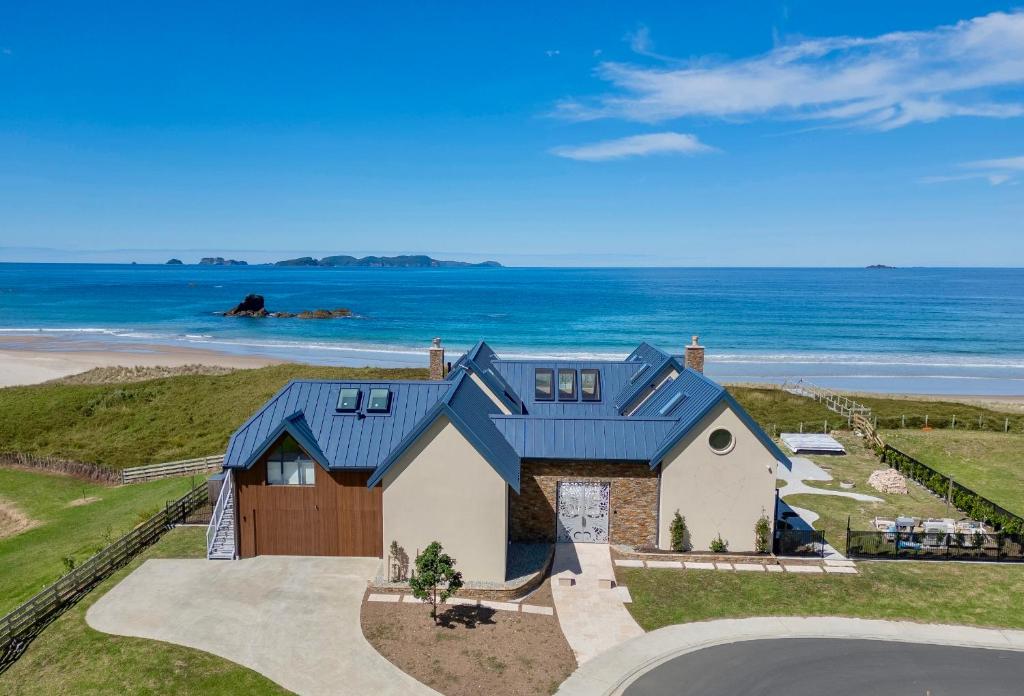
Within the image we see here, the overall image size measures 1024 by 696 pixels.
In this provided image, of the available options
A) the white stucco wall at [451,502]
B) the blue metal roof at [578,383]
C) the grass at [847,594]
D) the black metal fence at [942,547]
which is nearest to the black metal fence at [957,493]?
the black metal fence at [942,547]

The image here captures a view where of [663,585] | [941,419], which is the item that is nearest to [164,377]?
[663,585]

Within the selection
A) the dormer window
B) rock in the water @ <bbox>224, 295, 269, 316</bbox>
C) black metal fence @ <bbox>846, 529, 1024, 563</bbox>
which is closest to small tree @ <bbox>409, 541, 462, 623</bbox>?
the dormer window

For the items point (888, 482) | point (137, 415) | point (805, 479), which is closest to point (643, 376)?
point (805, 479)

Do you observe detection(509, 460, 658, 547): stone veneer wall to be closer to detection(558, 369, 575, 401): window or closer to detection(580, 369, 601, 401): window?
detection(558, 369, 575, 401): window

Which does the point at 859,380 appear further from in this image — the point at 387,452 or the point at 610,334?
the point at 387,452

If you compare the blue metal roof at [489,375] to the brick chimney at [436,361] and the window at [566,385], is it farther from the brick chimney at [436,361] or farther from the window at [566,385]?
the window at [566,385]

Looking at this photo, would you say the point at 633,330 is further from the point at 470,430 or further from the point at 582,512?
the point at 470,430
